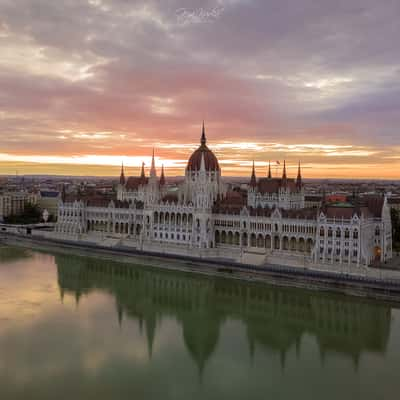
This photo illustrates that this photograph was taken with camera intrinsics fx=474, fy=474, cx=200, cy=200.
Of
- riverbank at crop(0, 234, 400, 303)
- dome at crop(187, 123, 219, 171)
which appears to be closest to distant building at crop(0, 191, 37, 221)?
riverbank at crop(0, 234, 400, 303)

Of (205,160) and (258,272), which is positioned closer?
A: (258,272)

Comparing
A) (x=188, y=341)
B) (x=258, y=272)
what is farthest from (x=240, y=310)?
(x=258, y=272)

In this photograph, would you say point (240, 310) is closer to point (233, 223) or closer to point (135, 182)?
point (233, 223)

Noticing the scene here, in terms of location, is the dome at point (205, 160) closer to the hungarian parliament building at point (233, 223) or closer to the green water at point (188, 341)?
the hungarian parliament building at point (233, 223)

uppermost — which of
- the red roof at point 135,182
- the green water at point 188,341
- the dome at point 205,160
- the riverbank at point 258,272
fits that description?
the dome at point 205,160

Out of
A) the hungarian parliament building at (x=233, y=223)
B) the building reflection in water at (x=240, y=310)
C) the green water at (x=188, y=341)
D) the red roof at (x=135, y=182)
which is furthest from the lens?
the red roof at (x=135, y=182)

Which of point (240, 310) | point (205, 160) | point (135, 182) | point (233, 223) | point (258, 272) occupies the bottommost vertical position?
point (240, 310)

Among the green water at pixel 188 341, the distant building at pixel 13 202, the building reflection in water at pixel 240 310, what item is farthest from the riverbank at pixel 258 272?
the distant building at pixel 13 202
